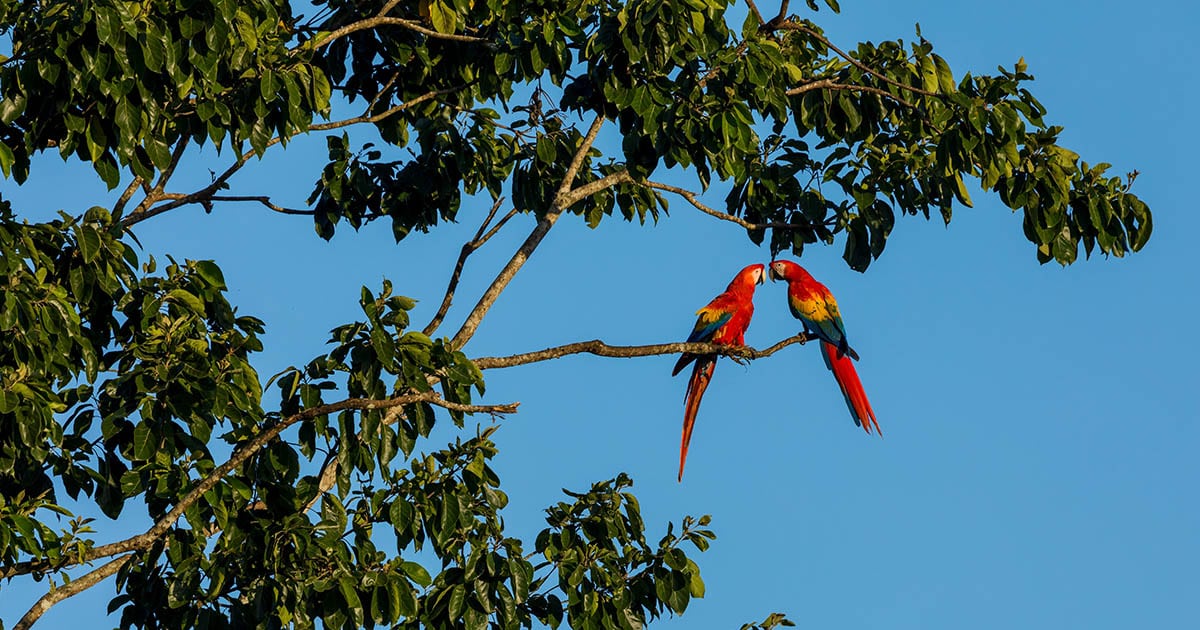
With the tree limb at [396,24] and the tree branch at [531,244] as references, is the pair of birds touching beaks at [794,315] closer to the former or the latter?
the tree branch at [531,244]

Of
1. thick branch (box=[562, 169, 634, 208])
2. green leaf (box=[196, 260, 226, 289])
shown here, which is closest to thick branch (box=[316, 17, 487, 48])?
thick branch (box=[562, 169, 634, 208])

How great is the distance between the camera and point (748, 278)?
9.81m

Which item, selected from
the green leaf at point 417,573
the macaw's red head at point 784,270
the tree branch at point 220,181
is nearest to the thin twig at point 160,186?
the tree branch at point 220,181

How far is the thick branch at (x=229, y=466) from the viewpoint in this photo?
621 cm

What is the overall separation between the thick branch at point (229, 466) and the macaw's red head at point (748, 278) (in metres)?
3.72

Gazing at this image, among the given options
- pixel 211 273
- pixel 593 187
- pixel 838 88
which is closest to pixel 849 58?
pixel 838 88

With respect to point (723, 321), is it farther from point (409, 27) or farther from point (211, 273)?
point (211, 273)

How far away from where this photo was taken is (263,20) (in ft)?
21.7

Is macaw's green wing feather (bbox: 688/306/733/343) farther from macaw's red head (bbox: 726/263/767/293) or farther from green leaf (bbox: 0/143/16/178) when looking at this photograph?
green leaf (bbox: 0/143/16/178)

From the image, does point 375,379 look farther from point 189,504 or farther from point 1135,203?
point 1135,203

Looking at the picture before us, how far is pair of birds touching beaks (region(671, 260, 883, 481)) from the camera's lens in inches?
353

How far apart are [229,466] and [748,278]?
444cm

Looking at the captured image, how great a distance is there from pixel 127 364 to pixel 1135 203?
16.6 feet

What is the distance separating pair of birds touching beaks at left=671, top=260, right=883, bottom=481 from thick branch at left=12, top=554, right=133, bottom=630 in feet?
11.5
